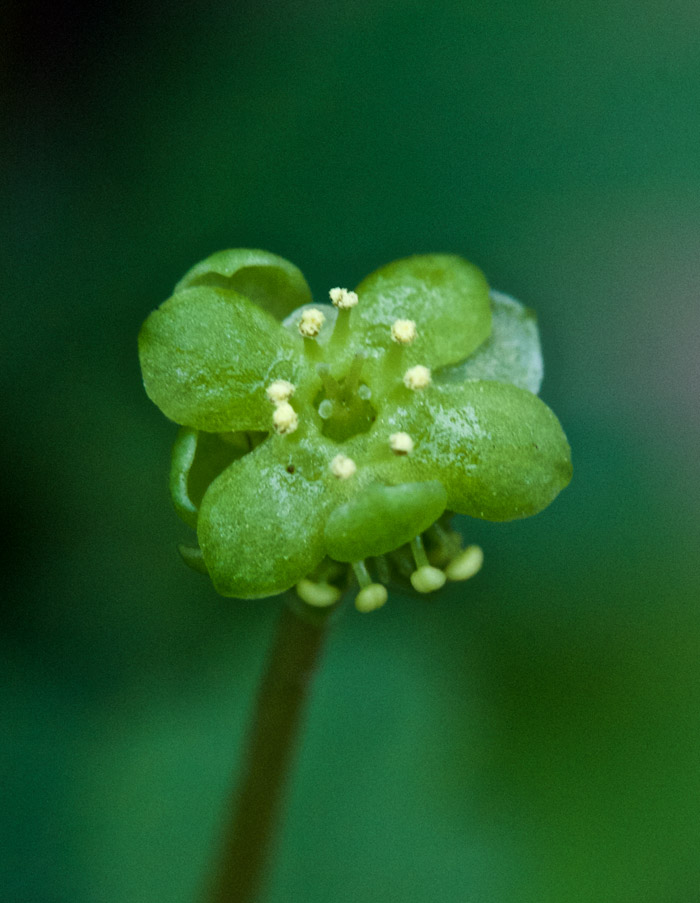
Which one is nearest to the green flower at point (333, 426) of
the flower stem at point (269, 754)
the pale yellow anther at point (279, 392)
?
the pale yellow anther at point (279, 392)

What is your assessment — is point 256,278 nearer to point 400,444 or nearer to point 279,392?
point 279,392

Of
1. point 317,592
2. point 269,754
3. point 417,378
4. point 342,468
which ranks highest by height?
point 417,378

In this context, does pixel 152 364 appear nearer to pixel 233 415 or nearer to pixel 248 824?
pixel 233 415

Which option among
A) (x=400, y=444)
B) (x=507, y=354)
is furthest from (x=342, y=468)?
(x=507, y=354)

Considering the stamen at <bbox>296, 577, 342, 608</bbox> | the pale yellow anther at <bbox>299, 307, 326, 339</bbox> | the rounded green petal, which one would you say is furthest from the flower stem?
the pale yellow anther at <bbox>299, 307, 326, 339</bbox>

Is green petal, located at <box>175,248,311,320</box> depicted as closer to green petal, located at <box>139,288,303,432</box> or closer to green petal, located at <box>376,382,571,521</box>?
green petal, located at <box>139,288,303,432</box>

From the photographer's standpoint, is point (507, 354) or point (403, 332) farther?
point (507, 354)

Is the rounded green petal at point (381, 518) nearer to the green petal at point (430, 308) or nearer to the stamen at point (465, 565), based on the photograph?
the stamen at point (465, 565)
